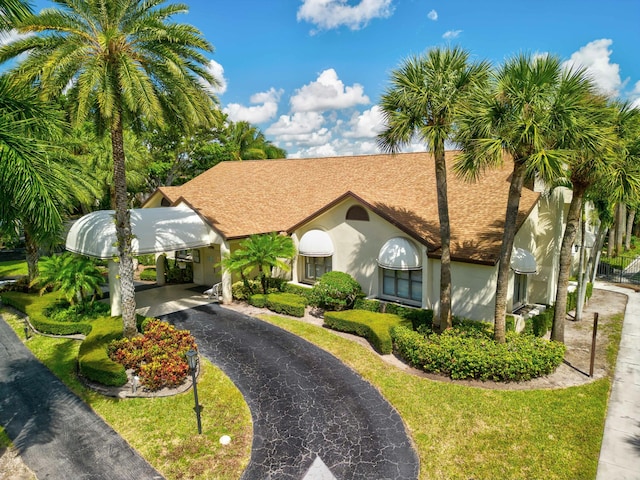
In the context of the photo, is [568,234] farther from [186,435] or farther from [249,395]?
[186,435]

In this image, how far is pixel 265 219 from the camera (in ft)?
92.6

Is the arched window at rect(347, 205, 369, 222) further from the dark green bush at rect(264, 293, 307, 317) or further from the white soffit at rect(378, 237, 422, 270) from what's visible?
the dark green bush at rect(264, 293, 307, 317)

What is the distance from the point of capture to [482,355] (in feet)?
49.8

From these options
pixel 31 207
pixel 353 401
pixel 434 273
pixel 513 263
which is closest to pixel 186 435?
pixel 353 401

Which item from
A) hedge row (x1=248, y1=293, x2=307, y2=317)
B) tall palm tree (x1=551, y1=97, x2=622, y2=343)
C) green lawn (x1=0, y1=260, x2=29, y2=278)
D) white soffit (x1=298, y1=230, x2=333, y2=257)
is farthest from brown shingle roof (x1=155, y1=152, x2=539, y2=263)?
green lawn (x1=0, y1=260, x2=29, y2=278)

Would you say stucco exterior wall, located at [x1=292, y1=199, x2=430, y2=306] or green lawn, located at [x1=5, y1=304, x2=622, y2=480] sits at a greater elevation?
stucco exterior wall, located at [x1=292, y1=199, x2=430, y2=306]

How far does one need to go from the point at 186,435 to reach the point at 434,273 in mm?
14160

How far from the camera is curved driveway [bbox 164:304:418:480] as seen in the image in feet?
35.6

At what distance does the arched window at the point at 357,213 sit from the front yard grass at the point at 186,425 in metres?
12.1

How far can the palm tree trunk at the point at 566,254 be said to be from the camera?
54.4 feet

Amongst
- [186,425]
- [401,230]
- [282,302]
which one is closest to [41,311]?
[282,302]

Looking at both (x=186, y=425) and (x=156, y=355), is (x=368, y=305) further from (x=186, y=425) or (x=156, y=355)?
(x=186, y=425)

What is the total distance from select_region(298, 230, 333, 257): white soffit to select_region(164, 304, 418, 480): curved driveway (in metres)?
6.25

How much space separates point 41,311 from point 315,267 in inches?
642
